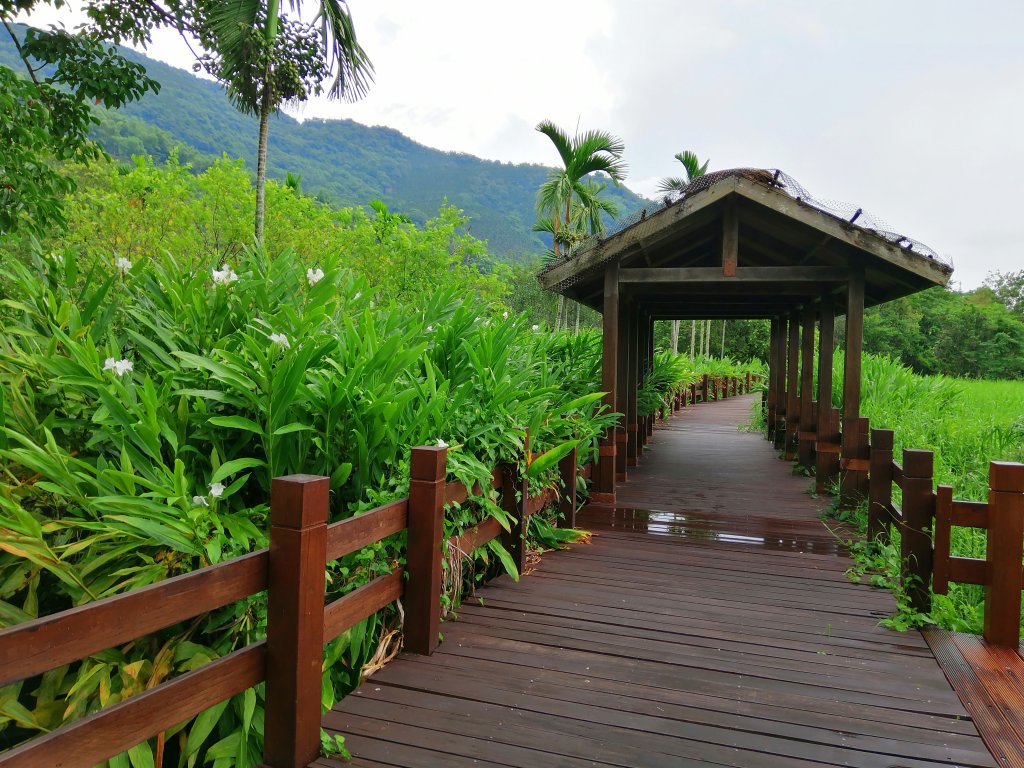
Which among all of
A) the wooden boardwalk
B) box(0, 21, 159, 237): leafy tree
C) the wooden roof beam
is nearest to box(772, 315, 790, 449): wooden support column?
the wooden roof beam

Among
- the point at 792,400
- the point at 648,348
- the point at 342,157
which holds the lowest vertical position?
the point at 792,400

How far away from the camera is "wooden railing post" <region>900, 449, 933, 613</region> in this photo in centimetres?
373

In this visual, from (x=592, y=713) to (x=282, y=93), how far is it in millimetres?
12895

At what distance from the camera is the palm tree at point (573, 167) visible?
17.5m

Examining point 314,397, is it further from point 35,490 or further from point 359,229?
point 359,229

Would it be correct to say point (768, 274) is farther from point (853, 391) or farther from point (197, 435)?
point (197, 435)

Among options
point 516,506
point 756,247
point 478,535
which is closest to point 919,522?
point 516,506

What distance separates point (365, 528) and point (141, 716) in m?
1.02

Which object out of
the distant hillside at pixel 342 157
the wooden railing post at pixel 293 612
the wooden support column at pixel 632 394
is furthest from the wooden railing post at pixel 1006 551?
the distant hillside at pixel 342 157

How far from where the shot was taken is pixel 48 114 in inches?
224

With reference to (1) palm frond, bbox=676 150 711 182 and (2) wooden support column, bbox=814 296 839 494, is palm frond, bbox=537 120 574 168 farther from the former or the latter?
(2) wooden support column, bbox=814 296 839 494

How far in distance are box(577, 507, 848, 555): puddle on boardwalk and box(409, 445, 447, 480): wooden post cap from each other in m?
3.09

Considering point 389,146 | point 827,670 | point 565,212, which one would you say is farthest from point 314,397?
point 389,146

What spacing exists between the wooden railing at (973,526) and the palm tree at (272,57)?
10711 millimetres
